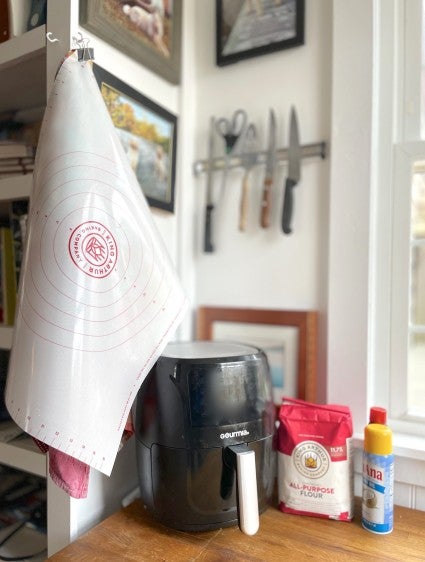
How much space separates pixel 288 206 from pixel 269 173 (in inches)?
4.2

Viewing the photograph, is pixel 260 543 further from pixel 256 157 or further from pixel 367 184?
pixel 256 157

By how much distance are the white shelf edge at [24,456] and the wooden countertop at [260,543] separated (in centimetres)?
18

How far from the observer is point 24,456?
2.93 ft

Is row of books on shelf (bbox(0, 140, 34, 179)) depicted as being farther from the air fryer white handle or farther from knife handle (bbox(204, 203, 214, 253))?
the air fryer white handle

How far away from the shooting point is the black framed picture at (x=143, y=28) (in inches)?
34.8

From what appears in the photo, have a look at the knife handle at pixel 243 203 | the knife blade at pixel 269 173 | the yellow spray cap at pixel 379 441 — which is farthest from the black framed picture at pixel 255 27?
the yellow spray cap at pixel 379 441

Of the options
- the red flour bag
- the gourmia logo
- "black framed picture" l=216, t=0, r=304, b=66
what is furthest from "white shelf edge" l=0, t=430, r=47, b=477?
"black framed picture" l=216, t=0, r=304, b=66

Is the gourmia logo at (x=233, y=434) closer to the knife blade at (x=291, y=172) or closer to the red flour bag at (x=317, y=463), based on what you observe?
the red flour bag at (x=317, y=463)

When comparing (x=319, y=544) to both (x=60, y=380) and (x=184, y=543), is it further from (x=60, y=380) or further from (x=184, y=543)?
(x=60, y=380)

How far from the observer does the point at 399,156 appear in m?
0.95

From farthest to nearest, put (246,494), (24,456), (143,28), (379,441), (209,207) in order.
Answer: (209,207)
(143,28)
(24,456)
(379,441)
(246,494)

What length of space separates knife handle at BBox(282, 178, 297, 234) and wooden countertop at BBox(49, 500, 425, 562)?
0.66 meters

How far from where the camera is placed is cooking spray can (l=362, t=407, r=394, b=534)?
30.4 inches

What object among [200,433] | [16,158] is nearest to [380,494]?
[200,433]
